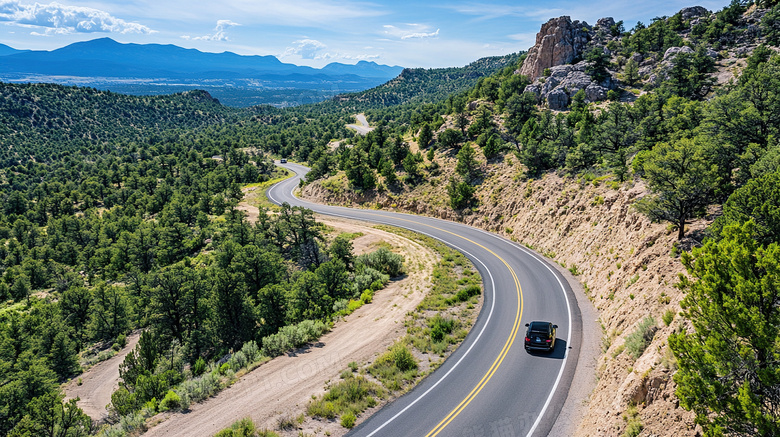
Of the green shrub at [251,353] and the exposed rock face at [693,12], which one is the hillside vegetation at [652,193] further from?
the green shrub at [251,353]

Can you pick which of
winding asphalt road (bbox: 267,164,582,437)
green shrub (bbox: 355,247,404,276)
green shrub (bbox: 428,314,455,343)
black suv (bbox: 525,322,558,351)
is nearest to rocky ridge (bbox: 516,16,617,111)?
winding asphalt road (bbox: 267,164,582,437)

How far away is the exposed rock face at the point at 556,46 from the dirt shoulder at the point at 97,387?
106354mm

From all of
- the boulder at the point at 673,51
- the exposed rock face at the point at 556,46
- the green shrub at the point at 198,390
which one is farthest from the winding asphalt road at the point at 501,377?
the exposed rock face at the point at 556,46

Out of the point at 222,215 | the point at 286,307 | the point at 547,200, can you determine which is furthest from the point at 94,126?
the point at 547,200

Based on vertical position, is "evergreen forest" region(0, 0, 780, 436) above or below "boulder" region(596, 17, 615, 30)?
below

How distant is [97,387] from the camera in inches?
1350

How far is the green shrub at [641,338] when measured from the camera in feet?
59.1

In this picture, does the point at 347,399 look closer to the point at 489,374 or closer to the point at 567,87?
the point at 489,374

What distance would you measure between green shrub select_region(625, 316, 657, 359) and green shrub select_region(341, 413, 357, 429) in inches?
603

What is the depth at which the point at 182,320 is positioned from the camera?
3812 centimetres

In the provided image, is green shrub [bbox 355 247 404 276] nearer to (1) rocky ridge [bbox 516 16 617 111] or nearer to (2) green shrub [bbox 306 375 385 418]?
(2) green shrub [bbox 306 375 385 418]

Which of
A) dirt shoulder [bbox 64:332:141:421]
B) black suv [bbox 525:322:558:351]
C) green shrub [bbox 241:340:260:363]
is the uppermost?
black suv [bbox 525:322:558:351]

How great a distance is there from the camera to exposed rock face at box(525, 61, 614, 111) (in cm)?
7675

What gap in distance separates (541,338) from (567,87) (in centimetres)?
7754
